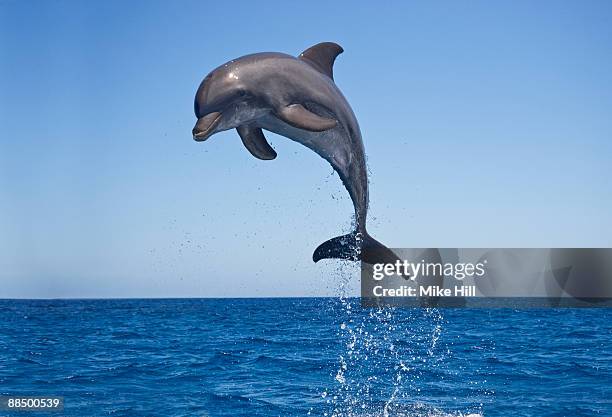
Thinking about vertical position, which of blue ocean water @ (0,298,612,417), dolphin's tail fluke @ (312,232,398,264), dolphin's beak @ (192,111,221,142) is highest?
dolphin's beak @ (192,111,221,142)

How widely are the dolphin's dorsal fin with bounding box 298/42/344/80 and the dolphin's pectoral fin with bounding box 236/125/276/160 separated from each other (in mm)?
1096

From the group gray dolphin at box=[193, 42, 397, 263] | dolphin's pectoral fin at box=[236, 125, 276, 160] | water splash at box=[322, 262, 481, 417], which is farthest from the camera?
water splash at box=[322, 262, 481, 417]

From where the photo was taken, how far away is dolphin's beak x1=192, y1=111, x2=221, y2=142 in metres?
6.27

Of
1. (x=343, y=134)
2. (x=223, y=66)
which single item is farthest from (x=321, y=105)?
(x=223, y=66)

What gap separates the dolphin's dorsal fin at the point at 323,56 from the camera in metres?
7.93

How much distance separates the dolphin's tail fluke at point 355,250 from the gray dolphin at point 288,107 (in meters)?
0.47

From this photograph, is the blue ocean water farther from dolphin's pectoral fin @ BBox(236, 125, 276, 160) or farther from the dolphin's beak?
the dolphin's beak

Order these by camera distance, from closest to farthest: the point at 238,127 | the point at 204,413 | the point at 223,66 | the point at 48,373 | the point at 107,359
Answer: the point at 223,66, the point at 238,127, the point at 204,413, the point at 48,373, the point at 107,359

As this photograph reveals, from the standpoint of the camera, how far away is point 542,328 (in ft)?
117

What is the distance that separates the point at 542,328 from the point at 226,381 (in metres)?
22.6

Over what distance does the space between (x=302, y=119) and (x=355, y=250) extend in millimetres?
2694

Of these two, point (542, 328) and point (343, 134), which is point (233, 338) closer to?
point (542, 328)

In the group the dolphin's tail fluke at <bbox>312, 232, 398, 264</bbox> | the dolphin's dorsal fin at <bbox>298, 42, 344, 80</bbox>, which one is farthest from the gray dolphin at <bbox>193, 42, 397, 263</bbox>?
the dolphin's tail fluke at <bbox>312, 232, 398, 264</bbox>

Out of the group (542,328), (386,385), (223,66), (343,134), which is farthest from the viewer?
(542,328)
